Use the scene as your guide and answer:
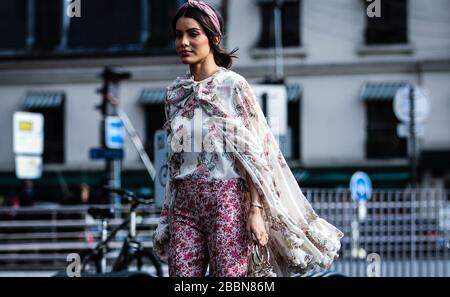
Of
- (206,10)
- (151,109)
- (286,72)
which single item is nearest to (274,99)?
(206,10)

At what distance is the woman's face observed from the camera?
4.41 meters

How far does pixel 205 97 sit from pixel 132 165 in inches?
985

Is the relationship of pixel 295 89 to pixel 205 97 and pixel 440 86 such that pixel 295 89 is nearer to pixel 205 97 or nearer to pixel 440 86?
pixel 440 86

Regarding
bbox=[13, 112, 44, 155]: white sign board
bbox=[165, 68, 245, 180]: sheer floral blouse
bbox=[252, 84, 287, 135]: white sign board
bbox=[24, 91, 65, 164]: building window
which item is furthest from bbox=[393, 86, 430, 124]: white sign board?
bbox=[165, 68, 245, 180]: sheer floral blouse

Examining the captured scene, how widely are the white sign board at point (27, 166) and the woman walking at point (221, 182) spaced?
14.0 m

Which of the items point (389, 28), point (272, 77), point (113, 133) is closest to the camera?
point (113, 133)

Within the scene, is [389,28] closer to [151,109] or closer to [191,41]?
[151,109]

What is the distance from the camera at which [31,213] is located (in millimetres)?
17250

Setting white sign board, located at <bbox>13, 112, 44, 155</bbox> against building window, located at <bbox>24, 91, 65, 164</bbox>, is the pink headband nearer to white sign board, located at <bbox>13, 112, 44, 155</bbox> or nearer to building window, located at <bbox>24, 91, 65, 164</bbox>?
white sign board, located at <bbox>13, 112, 44, 155</bbox>

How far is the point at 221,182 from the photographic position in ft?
14.1

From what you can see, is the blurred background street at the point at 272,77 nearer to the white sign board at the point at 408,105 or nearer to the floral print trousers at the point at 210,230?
the white sign board at the point at 408,105

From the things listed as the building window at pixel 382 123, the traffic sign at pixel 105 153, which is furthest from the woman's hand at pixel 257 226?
the building window at pixel 382 123

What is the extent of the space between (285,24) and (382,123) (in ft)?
12.1

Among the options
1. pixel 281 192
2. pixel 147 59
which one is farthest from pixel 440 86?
pixel 281 192
